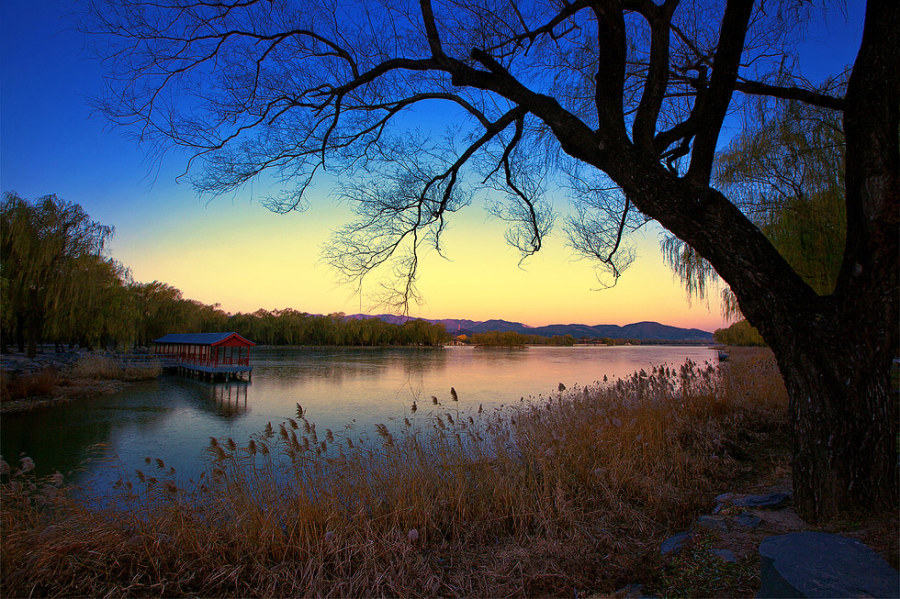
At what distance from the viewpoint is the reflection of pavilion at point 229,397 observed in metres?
16.0

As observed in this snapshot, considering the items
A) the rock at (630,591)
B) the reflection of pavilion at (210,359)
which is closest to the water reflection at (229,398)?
the reflection of pavilion at (210,359)

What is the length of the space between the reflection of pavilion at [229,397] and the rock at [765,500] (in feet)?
51.8

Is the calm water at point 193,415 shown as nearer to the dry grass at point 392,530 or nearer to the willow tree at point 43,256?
the dry grass at point 392,530

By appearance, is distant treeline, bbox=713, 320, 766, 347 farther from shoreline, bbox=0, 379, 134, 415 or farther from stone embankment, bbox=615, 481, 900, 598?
shoreline, bbox=0, 379, 134, 415

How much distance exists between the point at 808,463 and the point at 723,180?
23.8ft

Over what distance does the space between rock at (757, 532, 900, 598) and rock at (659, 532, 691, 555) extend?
50 cm

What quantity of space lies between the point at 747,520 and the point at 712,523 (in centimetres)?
21

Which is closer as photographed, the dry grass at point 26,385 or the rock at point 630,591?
the rock at point 630,591

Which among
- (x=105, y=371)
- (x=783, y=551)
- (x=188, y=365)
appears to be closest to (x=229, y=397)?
(x=105, y=371)

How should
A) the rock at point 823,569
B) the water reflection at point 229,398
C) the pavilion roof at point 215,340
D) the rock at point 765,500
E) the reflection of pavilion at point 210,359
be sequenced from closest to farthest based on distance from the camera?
the rock at point 823,569
the rock at point 765,500
the water reflection at point 229,398
the reflection of pavilion at point 210,359
the pavilion roof at point 215,340

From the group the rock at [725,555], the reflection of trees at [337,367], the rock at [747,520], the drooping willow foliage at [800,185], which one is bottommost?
the reflection of trees at [337,367]

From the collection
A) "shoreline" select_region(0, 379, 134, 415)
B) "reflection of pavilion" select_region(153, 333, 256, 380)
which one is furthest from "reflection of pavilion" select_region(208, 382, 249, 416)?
"shoreline" select_region(0, 379, 134, 415)

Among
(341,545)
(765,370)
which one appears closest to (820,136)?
(765,370)

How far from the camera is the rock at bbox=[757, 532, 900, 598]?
1.79 m
